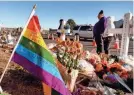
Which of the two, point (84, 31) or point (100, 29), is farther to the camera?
point (84, 31)

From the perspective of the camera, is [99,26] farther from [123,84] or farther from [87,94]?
[87,94]

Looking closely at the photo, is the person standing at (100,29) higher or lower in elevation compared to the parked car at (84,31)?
higher

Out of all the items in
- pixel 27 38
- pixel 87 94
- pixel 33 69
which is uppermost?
pixel 27 38

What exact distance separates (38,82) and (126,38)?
4.04 metres

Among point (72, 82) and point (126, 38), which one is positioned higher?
point (126, 38)

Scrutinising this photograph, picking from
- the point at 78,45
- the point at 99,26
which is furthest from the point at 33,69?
the point at 99,26

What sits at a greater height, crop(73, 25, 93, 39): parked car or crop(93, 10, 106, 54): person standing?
crop(93, 10, 106, 54): person standing

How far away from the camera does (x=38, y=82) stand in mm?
6090

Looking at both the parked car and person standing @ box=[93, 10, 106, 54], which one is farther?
the parked car

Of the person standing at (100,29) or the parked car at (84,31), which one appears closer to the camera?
the person standing at (100,29)

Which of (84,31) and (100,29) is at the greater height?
(100,29)

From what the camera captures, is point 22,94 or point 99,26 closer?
point 22,94

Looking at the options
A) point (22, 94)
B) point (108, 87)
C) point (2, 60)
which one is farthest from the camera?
point (2, 60)

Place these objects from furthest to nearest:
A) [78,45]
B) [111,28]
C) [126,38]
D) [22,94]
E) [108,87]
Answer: [111,28] < [126,38] < [78,45] < [108,87] < [22,94]
